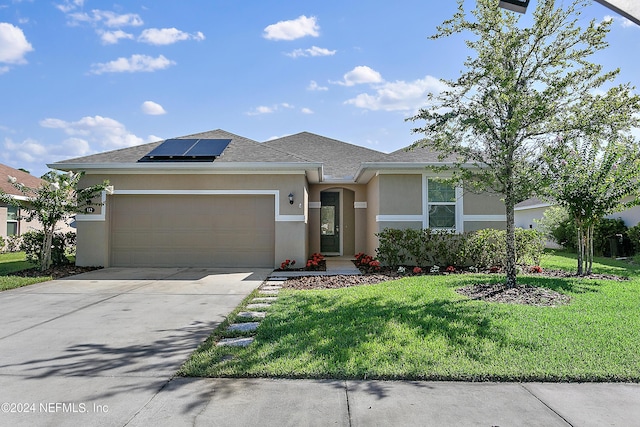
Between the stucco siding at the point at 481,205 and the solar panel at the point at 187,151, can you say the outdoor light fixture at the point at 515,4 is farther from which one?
the solar panel at the point at 187,151

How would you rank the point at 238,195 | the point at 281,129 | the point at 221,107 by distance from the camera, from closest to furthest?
the point at 238,195, the point at 221,107, the point at 281,129

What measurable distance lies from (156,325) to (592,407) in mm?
4862

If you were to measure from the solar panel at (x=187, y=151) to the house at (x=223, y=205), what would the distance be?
30 mm

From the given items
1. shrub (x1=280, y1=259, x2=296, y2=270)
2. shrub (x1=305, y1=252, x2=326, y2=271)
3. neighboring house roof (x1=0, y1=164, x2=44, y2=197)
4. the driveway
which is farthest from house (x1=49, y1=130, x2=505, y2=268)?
neighboring house roof (x1=0, y1=164, x2=44, y2=197)

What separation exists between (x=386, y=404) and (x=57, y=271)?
10088mm

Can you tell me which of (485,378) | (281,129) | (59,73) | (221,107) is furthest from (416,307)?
(281,129)

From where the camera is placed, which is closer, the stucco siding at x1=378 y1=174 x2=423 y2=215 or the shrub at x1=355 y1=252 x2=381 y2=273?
the shrub at x1=355 y1=252 x2=381 y2=273

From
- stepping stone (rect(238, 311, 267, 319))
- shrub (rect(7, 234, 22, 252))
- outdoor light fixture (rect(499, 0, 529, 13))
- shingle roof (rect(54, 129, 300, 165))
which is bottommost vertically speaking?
stepping stone (rect(238, 311, 267, 319))

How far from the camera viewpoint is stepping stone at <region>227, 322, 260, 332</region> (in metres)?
4.84

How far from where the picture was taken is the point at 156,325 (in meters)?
5.13

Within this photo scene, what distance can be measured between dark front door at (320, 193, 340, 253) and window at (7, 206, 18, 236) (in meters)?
13.1

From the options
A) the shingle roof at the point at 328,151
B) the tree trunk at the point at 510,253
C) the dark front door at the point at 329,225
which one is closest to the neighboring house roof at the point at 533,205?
the shingle roof at the point at 328,151

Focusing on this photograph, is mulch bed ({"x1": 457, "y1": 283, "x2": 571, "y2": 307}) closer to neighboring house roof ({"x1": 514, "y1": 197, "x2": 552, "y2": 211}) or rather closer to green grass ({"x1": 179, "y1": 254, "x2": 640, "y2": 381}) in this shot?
green grass ({"x1": 179, "y1": 254, "x2": 640, "y2": 381})

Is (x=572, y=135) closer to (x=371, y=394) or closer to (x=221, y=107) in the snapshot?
(x=371, y=394)
